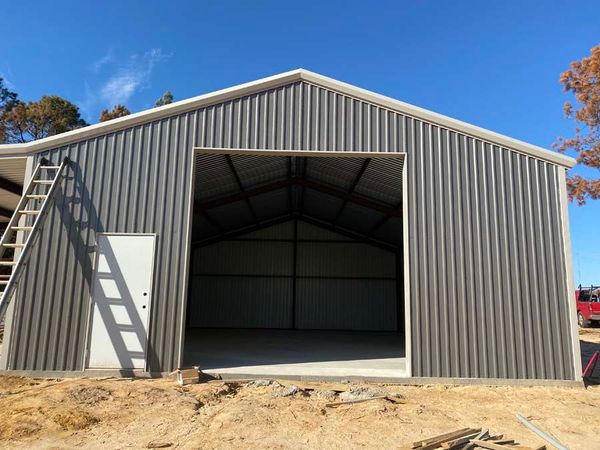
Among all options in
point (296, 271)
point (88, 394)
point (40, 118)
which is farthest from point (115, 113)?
point (88, 394)

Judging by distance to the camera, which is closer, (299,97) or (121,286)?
(121,286)

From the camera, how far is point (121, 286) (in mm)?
7891

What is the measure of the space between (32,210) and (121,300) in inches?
99.3

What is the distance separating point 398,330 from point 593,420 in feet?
47.4

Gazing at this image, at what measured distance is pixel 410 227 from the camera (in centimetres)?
823

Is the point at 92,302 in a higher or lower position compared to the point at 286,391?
higher

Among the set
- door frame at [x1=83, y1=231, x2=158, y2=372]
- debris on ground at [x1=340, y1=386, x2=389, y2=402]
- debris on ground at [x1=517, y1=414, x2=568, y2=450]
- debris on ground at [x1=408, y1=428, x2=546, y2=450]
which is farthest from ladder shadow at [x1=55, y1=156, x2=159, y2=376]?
debris on ground at [x1=517, y1=414, x2=568, y2=450]

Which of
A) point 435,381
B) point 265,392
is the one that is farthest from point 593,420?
point 265,392

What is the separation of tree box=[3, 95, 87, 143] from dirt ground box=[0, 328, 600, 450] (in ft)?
82.6

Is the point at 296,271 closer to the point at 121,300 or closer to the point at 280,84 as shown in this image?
the point at 280,84

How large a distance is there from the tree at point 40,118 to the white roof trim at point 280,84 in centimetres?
2239

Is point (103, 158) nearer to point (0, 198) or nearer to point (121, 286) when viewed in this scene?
point (121, 286)

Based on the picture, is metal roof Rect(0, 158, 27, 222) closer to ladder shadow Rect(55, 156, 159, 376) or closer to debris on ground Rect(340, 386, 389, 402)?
ladder shadow Rect(55, 156, 159, 376)

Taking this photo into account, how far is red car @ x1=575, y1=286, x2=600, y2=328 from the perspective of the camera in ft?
72.5
